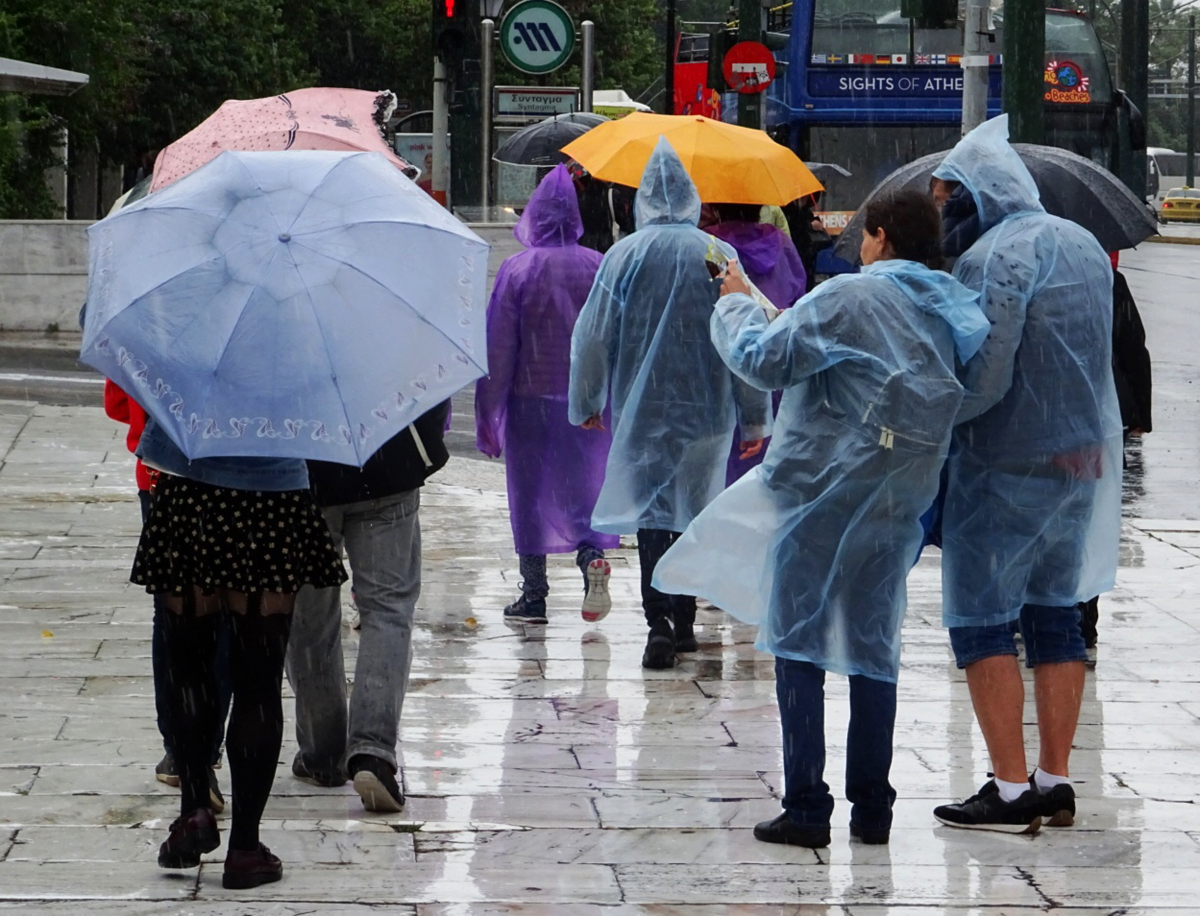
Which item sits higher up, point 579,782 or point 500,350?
point 500,350

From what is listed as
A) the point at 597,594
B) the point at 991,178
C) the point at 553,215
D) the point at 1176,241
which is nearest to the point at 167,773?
the point at 597,594

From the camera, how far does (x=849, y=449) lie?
15.8ft

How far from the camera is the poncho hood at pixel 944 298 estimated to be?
15.9 ft

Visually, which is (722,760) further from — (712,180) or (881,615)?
(712,180)

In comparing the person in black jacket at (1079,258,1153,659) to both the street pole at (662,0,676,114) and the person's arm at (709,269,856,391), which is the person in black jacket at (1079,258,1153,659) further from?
the street pole at (662,0,676,114)

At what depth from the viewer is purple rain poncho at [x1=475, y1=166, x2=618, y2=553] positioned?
769cm

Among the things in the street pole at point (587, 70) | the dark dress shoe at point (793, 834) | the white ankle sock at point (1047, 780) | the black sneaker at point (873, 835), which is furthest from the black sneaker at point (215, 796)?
the street pole at point (587, 70)

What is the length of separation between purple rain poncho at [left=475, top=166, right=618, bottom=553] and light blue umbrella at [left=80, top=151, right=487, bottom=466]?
3.07 m

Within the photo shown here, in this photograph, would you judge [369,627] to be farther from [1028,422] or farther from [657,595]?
[657,595]

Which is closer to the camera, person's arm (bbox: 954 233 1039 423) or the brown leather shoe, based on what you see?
the brown leather shoe

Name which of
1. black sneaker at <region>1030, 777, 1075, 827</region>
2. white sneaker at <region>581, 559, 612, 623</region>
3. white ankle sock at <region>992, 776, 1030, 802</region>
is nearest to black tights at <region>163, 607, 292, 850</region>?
white ankle sock at <region>992, 776, 1030, 802</region>

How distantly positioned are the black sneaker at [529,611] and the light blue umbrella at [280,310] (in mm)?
3338

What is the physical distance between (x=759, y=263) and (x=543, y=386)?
3.32 feet

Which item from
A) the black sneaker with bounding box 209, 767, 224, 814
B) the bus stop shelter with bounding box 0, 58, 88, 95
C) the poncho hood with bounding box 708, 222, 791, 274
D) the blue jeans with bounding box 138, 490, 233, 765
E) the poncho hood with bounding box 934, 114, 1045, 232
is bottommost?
the black sneaker with bounding box 209, 767, 224, 814
